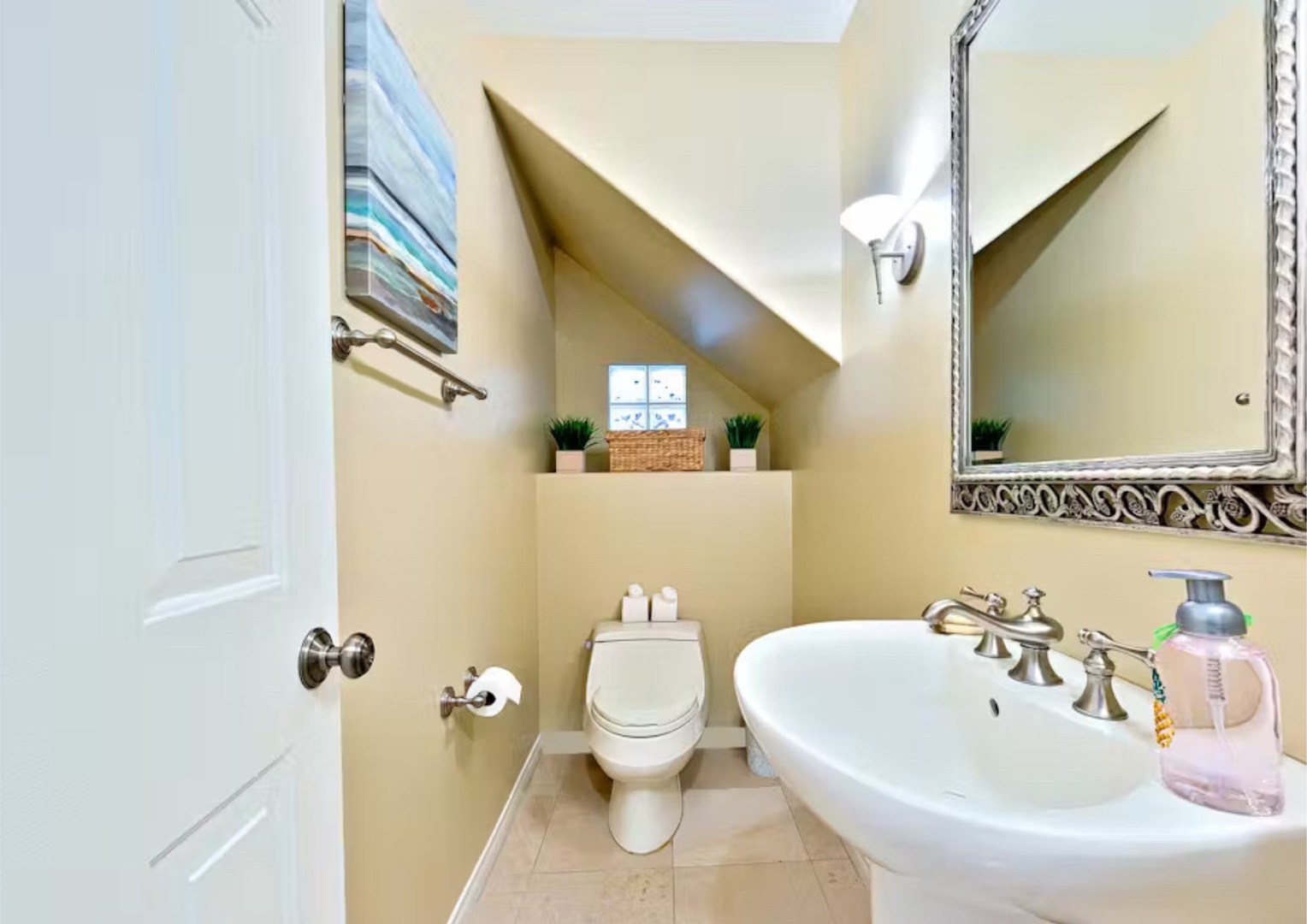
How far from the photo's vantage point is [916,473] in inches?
49.9

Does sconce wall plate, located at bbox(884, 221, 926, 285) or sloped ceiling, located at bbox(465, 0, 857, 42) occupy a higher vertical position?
sloped ceiling, located at bbox(465, 0, 857, 42)

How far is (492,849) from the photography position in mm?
1520

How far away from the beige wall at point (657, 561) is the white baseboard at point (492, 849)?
303mm

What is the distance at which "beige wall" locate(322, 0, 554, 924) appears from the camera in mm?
875

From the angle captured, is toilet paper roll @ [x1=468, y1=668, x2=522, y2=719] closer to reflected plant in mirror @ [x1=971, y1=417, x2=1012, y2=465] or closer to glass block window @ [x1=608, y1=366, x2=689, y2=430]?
reflected plant in mirror @ [x1=971, y1=417, x2=1012, y2=465]

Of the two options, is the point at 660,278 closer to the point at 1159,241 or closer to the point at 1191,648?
the point at 1159,241

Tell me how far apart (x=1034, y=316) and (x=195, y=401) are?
3.79 feet

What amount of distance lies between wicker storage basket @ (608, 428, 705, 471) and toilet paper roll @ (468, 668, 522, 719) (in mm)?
1124

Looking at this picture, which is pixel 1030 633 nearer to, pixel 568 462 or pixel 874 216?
pixel 874 216

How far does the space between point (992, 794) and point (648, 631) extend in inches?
52.9

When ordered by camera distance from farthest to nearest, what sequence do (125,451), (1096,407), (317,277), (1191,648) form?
(1096,407) < (317,277) < (1191,648) < (125,451)

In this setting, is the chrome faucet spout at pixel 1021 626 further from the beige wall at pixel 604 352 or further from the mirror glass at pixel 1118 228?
the beige wall at pixel 604 352

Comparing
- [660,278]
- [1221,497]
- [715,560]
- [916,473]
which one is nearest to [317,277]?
[1221,497]

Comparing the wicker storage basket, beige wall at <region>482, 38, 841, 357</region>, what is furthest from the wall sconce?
the wicker storage basket
